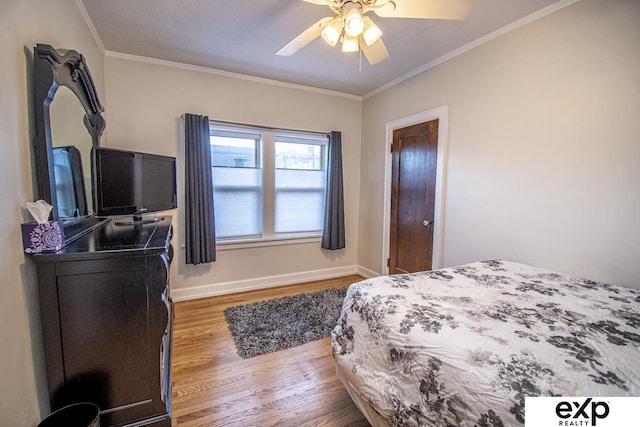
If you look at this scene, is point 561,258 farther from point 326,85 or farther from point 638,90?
point 326,85

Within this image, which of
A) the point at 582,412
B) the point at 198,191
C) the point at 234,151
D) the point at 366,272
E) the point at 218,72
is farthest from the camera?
the point at 366,272

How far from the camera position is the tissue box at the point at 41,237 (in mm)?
1108

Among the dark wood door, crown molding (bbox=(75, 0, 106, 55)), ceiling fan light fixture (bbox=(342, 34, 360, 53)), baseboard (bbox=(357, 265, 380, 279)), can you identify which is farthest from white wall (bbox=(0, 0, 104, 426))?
baseboard (bbox=(357, 265, 380, 279))

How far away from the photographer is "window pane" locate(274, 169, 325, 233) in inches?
143

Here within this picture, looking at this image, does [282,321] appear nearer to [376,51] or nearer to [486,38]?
[376,51]

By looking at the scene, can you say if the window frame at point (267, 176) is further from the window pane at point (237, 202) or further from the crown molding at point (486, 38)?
the crown molding at point (486, 38)

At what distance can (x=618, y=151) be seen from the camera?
5.41 feet

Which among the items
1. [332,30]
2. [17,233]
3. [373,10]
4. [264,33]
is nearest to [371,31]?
[373,10]

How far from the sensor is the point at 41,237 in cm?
113

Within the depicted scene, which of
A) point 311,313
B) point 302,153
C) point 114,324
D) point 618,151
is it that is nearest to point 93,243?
point 114,324

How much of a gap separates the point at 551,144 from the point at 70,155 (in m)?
3.08

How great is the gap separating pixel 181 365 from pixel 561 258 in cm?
284

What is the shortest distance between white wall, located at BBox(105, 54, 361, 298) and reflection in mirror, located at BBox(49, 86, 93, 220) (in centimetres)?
109

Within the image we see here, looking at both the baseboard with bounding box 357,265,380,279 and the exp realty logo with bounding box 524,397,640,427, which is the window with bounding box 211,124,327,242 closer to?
the baseboard with bounding box 357,265,380,279
